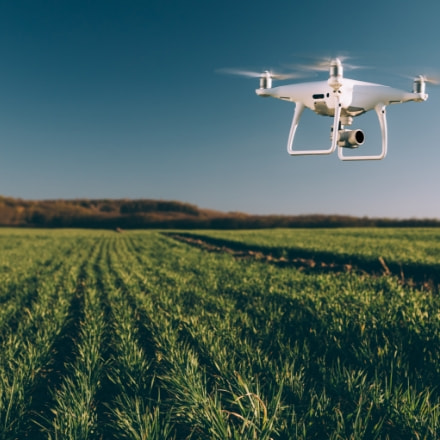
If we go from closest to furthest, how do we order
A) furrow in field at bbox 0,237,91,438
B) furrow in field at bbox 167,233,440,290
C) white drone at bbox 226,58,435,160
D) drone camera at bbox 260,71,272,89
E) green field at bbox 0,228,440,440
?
white drone at bbox 226,58,435,160
drone camera at bbox 260,71,272,89
green field at bbox 0,228,440,440
furrow in field at bbox 0,237,91,438
furrow in field at bbox 167,233,440,290

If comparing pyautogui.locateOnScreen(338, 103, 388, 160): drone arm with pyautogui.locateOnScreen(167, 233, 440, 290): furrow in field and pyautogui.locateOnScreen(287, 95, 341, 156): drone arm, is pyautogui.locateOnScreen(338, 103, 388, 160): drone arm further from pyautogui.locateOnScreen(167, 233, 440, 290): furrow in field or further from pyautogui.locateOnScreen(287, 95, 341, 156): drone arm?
pyautogui.locateOnScreen(167, 233, 440, 290): furrow in field

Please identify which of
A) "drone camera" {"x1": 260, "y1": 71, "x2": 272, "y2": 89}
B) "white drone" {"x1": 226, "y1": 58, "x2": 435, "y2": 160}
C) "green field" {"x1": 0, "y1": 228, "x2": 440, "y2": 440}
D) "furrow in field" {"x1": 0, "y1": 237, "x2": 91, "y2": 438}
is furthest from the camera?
"furrow in field" {"x1": 0, "y1": 237, "x2": 91, "y2": 438}

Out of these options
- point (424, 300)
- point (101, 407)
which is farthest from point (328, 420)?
point (424, 300)

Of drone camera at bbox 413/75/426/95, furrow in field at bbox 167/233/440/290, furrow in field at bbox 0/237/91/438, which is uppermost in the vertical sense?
drone camera at bbox 413/75/426/95

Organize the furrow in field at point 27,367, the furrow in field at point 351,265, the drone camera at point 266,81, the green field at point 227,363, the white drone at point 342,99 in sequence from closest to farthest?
the white drone at point 342,99
the drone camera at point 266,81
the green field at point 227,363
the furrow in field at point 27,367
the furrow in field at point 351,265

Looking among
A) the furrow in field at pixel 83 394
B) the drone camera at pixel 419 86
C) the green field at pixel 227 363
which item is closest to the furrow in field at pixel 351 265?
the green field at pixel 227 363

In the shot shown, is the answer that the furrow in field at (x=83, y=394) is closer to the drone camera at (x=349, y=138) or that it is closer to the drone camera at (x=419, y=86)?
the drone camera at (x=349, y=138)

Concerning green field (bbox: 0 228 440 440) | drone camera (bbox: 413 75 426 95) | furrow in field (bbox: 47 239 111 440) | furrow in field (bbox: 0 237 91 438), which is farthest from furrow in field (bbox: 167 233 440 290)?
drone camera (bbox: 413 75 426 95)

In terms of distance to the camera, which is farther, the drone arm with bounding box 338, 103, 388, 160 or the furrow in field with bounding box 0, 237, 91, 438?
the furrow in field with bounding box 0, 237, 91, 438
